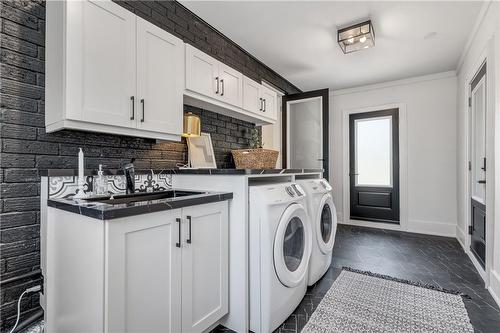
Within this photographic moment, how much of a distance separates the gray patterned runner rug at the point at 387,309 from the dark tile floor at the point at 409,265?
0.24 ft

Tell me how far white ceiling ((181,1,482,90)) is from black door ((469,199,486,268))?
1.89 metres

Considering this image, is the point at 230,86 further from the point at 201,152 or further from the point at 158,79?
the point at 158,79

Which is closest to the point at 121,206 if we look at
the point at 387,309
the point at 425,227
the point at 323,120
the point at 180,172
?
the point at 180,172

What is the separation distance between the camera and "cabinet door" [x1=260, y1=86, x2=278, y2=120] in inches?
119

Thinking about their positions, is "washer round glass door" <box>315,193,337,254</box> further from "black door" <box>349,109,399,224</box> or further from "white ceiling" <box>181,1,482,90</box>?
"black door" <box>349,109,399,224</box>

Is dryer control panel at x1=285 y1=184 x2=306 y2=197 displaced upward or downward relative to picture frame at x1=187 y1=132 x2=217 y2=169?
downward

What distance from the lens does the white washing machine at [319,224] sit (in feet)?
7.19

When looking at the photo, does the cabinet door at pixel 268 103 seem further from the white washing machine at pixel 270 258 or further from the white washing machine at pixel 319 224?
the white washing machine at pixel 270 258

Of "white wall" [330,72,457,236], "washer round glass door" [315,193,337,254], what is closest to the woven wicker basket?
"washer round glass door" [315,193,337,254]

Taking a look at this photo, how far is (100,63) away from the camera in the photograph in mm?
1480

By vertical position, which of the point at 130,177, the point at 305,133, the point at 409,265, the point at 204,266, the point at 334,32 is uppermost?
the point at 334,32

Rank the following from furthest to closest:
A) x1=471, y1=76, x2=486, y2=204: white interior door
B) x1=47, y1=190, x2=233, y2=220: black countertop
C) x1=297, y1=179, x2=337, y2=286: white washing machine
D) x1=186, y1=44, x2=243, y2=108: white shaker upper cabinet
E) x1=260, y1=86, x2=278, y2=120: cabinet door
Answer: x1=260, y1=86, x2=278, y2=120: cabinet door → x1=471, y1=76, x2=486, y2=204: white interior door → x1=297, y1=179, x2=337, y2=286: white washing machine → x1=186, y1=44, x2=243, y2=108: white shaker upper cabinet → x1=47, y1=190, x2=233, y2=220: black countertop

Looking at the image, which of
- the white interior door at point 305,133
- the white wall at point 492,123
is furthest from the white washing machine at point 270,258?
the white interior door at point 305,133

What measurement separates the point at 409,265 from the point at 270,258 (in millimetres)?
1984
